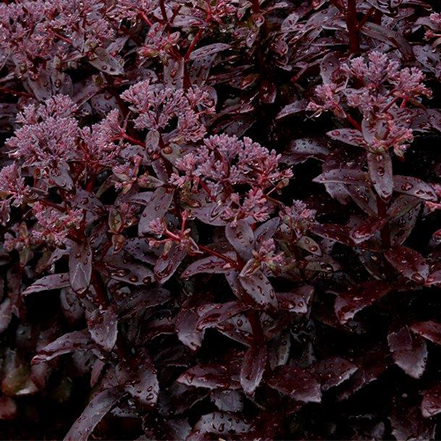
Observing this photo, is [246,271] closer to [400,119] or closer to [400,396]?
[400,119]

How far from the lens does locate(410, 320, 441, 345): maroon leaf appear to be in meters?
1.85

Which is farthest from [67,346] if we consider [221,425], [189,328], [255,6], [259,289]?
[255,6]

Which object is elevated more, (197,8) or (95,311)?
(197,8)

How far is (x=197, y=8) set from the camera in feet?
7.17

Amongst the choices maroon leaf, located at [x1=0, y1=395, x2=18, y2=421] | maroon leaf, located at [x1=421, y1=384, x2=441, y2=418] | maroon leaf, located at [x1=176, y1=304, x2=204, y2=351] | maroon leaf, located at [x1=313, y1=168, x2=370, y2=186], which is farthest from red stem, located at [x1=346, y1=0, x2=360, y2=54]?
maroon leaf, located at [x1=0, y1=395, x2=18, y2=421]

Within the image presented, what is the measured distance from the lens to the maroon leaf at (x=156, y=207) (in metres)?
1.90

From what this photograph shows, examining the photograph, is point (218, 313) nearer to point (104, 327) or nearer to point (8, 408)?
point (104, 327)

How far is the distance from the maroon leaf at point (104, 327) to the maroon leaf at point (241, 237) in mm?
Result: 541

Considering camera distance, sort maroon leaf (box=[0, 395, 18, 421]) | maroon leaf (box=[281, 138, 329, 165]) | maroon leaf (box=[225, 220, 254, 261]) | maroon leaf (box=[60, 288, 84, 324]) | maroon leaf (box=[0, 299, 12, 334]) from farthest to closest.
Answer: maroon leaf (box=[0, 395, 18, 421]) < maroon leaf (box=[0, 299, 12, 334]) < maroon leaf (box=[60, 288, 84, 324]) < maroon leaf (box=[281, 138, 329, 165]) < maroon leaf (box=[225, 220, 254, 261])

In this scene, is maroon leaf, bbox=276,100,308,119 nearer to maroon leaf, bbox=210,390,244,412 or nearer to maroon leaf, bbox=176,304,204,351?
maroon leaf, bbox=176,304,204,351

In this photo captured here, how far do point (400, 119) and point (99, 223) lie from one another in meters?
0.97

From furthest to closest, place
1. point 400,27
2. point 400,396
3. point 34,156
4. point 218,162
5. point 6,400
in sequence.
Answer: point 6,400
point 400,27
point 400,396
point 34,156
point 218,162

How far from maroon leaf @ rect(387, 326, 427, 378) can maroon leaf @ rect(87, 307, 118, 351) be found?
0.81m

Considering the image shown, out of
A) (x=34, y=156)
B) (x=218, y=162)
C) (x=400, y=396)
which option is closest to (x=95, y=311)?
→ (x=34, y=156)
